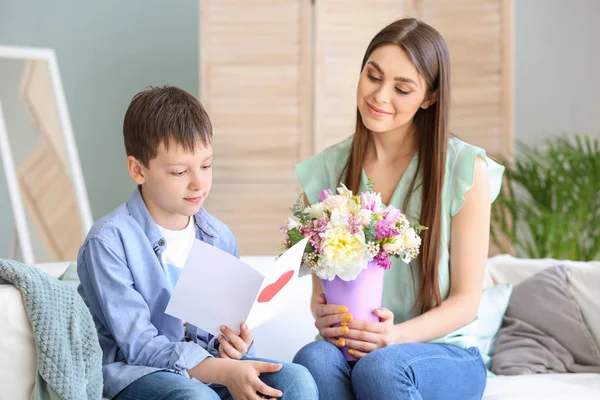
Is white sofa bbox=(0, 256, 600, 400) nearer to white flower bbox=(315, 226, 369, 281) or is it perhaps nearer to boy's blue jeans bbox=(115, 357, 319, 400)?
boy's blue jeans bbox=(115, 357, 319, 400)

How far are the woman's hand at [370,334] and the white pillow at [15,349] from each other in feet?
2.32

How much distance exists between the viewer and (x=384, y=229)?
5.92ft

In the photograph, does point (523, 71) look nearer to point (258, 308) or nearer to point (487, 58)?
point (487, 58)

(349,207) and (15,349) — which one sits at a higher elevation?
(349,207)

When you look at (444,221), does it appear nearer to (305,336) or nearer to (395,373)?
(395,373)

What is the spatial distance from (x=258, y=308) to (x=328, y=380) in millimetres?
292

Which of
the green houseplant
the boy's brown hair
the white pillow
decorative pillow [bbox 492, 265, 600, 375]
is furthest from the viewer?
the green houseplant

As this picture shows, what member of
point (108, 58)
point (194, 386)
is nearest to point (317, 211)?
point (194, 386)

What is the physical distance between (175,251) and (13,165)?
2328mm

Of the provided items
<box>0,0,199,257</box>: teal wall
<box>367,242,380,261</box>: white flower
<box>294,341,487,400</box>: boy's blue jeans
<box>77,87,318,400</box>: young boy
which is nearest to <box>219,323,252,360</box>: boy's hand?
<box>77,87,318,400</box>: young boy

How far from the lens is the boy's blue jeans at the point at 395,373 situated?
70.5 inches

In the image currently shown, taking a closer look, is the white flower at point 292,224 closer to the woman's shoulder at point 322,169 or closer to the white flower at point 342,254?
the white flower at point 342,254

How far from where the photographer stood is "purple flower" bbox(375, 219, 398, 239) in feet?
5.92

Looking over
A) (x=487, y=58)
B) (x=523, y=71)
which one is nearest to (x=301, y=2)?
(x=487, y=58)
